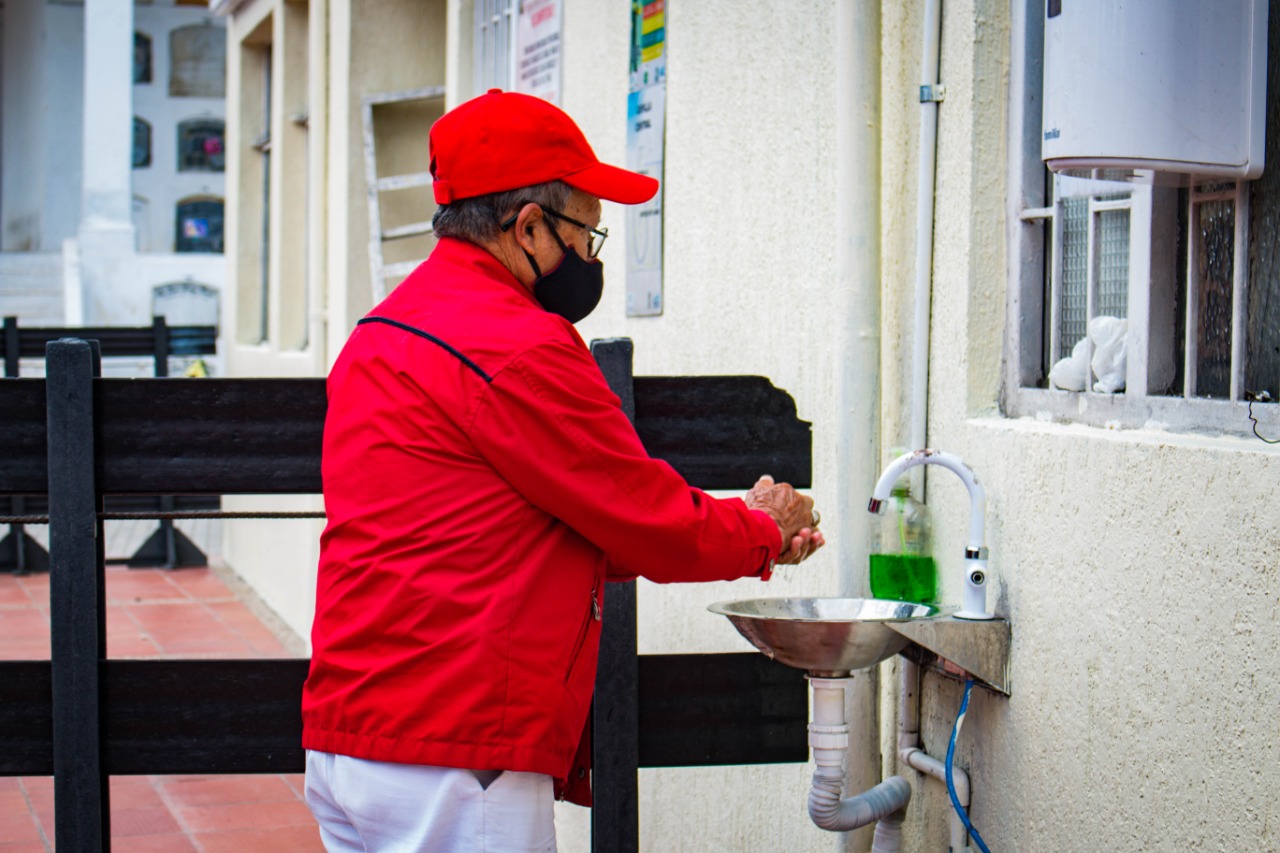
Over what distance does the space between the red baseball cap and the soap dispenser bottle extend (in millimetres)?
1339

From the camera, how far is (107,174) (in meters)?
25.8

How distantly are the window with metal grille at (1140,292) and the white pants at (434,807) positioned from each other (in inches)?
49.7

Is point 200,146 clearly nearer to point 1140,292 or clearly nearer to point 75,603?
point 75,603

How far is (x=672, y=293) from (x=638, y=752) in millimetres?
2095

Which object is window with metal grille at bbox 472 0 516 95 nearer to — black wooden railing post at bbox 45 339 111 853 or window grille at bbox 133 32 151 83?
black wooden railing post at bbox 45 339 111 853

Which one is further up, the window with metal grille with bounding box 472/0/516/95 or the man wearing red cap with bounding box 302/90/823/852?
the window with metal grille with bounding box 472/0/516/95

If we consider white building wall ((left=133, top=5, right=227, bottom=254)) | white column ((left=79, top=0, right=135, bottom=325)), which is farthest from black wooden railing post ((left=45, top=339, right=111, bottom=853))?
white building wall ((left=133, top=5, right=227, bottom=254))

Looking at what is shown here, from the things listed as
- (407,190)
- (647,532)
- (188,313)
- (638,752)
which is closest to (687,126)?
(638,752)

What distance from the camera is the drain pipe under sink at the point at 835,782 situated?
3.23 m

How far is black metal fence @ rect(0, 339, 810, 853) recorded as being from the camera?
10.6 feet

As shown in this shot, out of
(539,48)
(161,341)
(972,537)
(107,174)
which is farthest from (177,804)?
(107,174)

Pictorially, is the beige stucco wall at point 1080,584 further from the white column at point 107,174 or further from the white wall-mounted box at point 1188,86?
the white column at point 107,174

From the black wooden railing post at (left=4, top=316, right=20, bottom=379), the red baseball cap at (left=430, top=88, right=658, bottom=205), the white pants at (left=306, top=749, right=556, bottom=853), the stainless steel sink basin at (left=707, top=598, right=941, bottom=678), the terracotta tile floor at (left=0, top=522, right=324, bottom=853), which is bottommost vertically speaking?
the terracotta tile floor at (left=0, top=522, right=324, bottom=853)

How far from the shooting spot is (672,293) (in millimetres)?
5117
